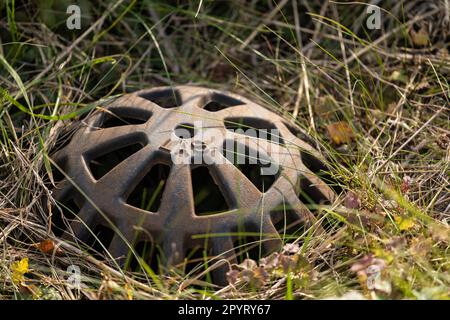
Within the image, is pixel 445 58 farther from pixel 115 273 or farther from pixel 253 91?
pixel 115 273

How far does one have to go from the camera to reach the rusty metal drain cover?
2.42 meters

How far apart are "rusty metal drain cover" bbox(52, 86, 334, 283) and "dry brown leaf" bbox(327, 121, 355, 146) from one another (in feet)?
1.01

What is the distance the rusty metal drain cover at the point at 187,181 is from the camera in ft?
7.94

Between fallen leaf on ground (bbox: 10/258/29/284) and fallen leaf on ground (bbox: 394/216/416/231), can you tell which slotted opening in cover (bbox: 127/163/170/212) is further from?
fallen leaf on ground (bbox: 394/216/416/231)

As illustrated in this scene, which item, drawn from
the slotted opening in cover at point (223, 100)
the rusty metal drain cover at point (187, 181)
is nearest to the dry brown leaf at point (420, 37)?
the rusty metal drain cover at point (187, 181)

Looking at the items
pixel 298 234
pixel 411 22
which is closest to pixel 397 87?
pixel 411 22

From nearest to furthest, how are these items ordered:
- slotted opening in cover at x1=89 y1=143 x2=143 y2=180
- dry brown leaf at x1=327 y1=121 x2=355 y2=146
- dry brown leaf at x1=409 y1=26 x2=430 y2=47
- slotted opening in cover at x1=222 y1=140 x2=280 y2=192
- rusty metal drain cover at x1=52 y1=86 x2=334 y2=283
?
rusty metal drain cover at x1=52 y1=86 x2=334 y2=283 < slotted opening in cover at x1=222 y1=140 x2=280 y2=192 < slotted opening in cover at x1=89 y1=143 x2=143 y2=180 < dry brown leaf at x1=327 y1=121 x2=355 y2=146 < dry brown leaf at x1=409 y1=26 x2=430 y2=47

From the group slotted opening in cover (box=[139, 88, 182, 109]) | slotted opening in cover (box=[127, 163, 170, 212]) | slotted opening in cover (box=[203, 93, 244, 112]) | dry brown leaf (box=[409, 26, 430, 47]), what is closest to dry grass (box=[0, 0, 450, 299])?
dry brown leaf (box=[409, 26, 430, 47])

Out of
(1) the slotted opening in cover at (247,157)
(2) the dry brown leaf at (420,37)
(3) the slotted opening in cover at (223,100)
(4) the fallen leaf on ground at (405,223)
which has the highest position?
(2) the dry brown leaf at (420,37)

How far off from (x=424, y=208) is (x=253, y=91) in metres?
1.14

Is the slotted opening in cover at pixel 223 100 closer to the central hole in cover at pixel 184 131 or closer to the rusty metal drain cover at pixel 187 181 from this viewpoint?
the rusty metal drain cover at pixel 187 181

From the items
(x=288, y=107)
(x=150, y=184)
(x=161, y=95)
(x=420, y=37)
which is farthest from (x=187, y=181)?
(x=420, y=37)

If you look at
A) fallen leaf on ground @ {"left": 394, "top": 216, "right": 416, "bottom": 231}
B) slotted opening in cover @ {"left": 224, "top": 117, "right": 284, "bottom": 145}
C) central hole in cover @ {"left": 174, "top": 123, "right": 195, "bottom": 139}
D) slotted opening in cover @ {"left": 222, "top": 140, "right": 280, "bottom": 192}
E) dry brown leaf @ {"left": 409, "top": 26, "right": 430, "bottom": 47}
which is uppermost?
dry brown leaf @ {"left": 409, "top": 26, "right": 430, "bottom": 47}

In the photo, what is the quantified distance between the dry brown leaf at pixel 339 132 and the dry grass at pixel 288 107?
0.12 feet
